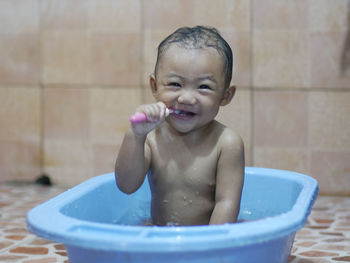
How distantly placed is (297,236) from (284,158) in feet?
2.07

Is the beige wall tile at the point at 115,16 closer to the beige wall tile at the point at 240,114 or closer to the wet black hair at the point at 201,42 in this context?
the beige wall tile at the point at 240,114

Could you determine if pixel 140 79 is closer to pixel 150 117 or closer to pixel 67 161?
pixel 67 161

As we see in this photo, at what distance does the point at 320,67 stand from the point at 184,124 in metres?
1.15

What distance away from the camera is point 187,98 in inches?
49.0

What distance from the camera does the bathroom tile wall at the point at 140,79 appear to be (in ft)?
7.36

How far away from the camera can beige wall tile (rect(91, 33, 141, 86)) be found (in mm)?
2381

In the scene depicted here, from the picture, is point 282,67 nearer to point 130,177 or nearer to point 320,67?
point 320,67

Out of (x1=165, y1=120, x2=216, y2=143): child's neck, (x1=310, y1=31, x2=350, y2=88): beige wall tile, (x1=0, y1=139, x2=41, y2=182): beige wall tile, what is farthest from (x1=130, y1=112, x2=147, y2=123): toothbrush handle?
(x1=0, y1=139, x2=41, y2=182): beige wall tile

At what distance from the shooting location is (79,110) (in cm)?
246

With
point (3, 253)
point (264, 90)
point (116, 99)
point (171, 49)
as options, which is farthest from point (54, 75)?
point (171, 49)

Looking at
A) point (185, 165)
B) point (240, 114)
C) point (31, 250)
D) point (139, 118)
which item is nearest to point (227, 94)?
point (185, 165)

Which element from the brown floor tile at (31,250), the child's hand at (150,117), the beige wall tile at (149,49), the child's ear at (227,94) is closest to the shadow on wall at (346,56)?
the beige wall tile at (149,49)

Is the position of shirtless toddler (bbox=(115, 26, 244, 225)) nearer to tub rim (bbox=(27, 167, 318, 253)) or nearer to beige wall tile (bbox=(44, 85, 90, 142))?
tub rim (bbox=(27, 167, 318, 253))

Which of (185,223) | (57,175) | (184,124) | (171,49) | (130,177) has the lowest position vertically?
(57,175)
